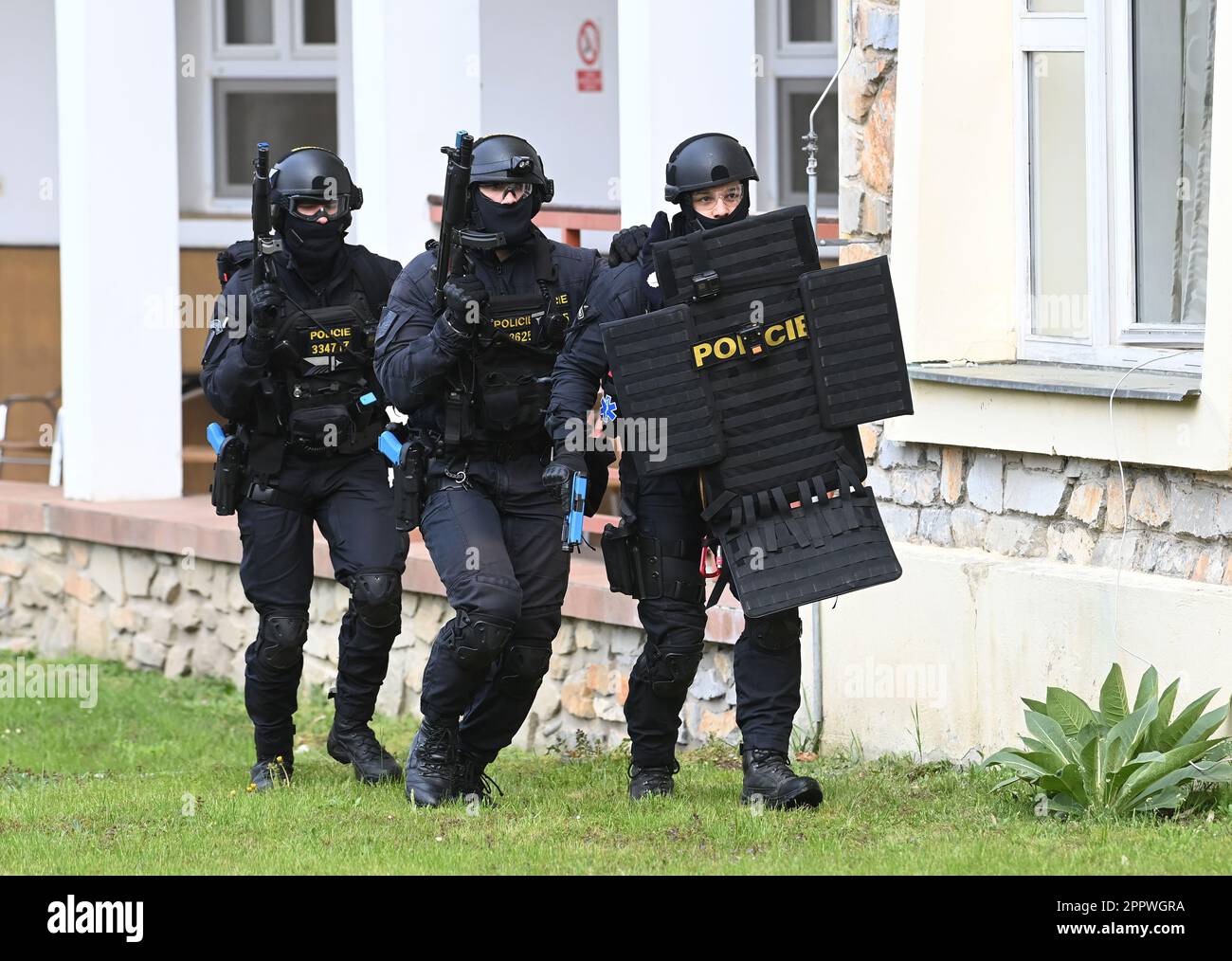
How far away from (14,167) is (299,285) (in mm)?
6957

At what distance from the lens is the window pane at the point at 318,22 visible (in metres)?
12.4

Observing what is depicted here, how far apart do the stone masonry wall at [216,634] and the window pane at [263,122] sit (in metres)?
2.97

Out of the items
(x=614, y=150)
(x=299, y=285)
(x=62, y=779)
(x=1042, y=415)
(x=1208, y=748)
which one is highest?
(x=614, y=150)

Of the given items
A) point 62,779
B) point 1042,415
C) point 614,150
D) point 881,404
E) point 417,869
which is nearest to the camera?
point 417,869

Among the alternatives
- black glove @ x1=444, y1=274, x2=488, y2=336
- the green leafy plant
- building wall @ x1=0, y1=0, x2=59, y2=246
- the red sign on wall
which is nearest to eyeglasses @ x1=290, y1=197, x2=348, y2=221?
black glove @ x1=444, y1=274, x2=488, y2=336

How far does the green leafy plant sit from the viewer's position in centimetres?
549

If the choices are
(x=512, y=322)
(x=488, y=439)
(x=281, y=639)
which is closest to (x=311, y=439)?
(x=281, y=639)

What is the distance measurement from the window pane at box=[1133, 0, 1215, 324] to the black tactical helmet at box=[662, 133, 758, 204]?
1.49 m

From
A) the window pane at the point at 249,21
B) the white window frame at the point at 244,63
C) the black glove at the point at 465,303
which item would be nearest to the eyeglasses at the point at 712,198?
the black glove at the point at 465,303

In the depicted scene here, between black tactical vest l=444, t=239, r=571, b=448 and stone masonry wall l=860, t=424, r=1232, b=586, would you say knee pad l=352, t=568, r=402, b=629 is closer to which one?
black tactical vest l=444, t=239, r=571, b=448

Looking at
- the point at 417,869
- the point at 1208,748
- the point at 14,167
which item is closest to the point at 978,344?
the point at 1208,748

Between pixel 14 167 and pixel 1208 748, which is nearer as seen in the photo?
pixel 1208 748

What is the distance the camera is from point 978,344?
269 inches

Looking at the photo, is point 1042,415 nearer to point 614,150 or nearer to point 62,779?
point 62,779
